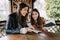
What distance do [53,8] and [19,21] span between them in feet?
1.87

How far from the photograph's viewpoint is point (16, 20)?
2.17 metres

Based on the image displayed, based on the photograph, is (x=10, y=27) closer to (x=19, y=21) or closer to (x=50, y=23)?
(x=19, y=21)

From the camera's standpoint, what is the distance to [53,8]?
91.7 inches

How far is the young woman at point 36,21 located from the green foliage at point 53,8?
159 millimetres

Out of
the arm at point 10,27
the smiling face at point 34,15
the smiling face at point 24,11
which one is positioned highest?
the smiling face at point 24,11

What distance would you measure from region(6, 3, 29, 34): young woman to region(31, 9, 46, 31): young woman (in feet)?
0.37

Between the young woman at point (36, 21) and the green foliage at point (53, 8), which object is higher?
the green foliage at point (53, 8)

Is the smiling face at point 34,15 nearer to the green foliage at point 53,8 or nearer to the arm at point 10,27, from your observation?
the green foliage at point 53,8

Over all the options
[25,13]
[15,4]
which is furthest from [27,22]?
[15,4]

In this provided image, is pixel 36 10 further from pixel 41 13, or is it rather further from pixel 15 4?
pixel 15 4

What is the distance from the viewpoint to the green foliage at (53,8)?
2.30 metres

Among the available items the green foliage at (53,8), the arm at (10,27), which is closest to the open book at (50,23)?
the green foliage at (53,8)

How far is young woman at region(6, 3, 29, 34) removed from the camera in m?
2.14

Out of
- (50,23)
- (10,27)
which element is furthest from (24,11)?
(50,23)
